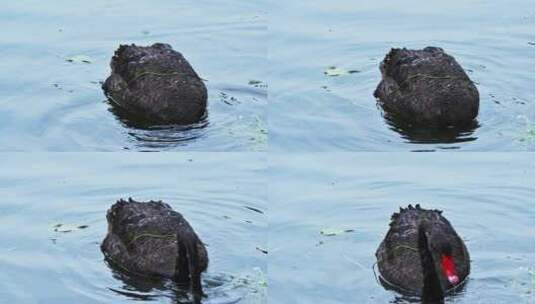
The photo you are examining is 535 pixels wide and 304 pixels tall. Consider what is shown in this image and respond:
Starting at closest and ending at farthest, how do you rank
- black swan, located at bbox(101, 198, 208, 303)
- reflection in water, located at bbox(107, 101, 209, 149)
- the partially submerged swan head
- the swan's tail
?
the partially submerged swan head < the swan's tail < black swan, located at bbox(101, 198, 208, 303) < reflection in water, located at bbox(107, 101, 209, 149)

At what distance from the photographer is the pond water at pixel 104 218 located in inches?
523

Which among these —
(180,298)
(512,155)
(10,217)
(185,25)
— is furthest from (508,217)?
(185,25)

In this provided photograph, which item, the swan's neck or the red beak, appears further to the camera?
the swan's neck

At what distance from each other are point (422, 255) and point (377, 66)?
434 cm

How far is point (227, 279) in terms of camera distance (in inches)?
527

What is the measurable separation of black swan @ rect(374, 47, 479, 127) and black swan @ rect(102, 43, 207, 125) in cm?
180

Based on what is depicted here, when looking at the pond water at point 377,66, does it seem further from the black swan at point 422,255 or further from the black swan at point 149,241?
the black swan at point 149,241

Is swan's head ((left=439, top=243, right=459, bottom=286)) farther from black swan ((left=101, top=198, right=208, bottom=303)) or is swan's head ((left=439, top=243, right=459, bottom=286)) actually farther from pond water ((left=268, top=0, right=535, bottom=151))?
pond water ((left=268, top=0, right=535, bottom=151))

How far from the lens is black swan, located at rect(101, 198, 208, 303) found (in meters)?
13.5

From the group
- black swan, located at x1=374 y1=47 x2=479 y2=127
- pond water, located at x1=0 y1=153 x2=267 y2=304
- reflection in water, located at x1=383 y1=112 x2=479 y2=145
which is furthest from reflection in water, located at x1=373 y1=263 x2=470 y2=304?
black swan, located at x1=374 y1=47 x2=479 y2=127

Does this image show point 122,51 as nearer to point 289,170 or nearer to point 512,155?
point 289,170

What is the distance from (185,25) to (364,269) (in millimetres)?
5798

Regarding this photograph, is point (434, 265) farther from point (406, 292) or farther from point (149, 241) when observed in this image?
point (149, 241)

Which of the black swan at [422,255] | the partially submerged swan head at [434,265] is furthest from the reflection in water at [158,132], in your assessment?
the partially submerged swan head at [434,265]
